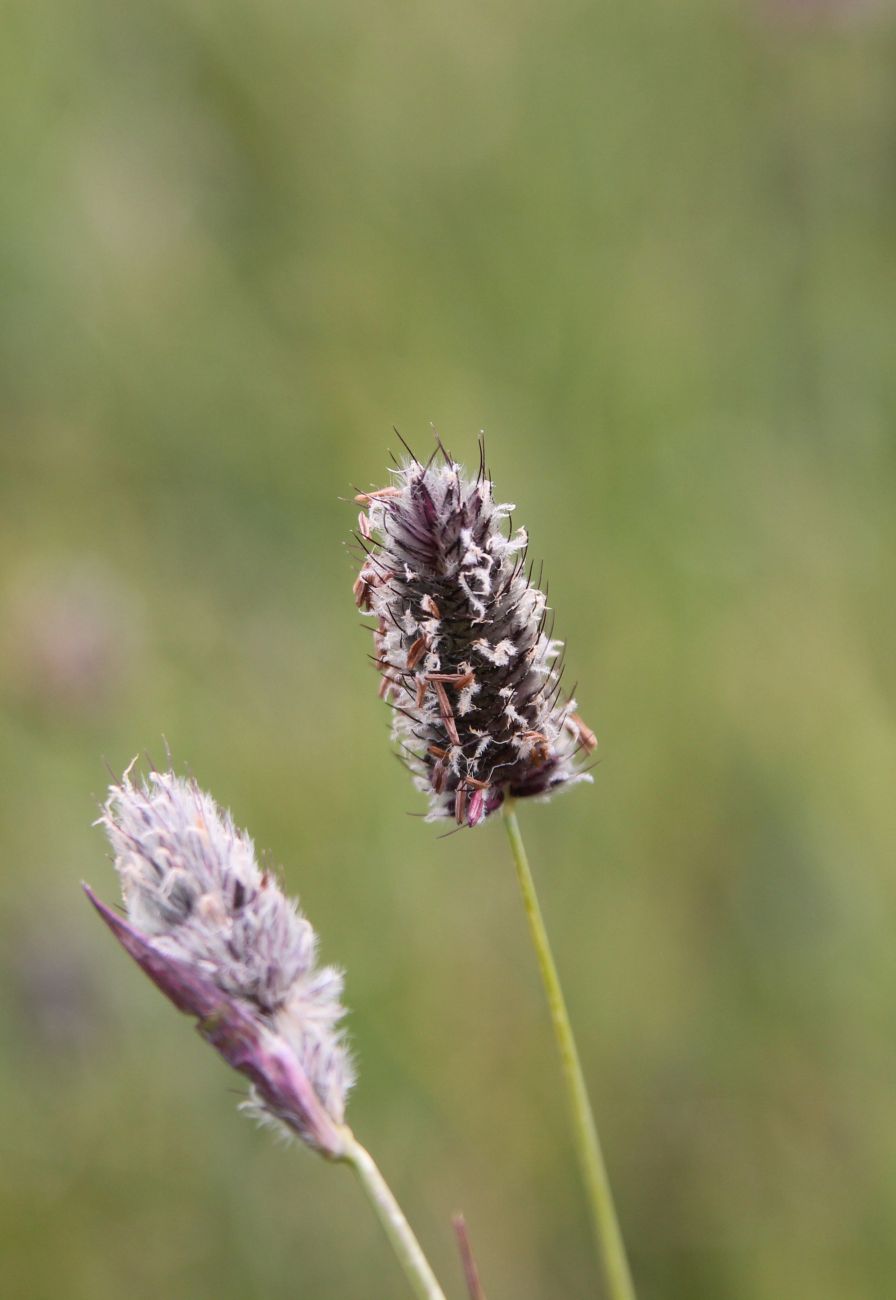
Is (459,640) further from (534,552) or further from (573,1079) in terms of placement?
(534,552)

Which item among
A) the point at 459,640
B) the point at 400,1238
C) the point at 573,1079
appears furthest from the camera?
the point at 459,640

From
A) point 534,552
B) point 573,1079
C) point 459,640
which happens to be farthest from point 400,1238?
point 534,552

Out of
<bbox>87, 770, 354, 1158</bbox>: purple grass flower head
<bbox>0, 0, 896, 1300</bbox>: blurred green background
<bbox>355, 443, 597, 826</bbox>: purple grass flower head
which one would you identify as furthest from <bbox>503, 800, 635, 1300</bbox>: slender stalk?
<bbox>0, 0, 896, 1300</bbox>: blurred green background

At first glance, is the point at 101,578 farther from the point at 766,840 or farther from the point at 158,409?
the point at 766,840

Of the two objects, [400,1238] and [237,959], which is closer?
[400,1238]

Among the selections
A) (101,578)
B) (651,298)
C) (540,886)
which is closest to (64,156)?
(101,578)

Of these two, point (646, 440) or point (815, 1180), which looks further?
point (646, 440)

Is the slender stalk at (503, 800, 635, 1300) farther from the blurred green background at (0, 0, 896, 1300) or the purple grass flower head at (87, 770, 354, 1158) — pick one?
the blurred green background at (0, 0, 896, 1300)
